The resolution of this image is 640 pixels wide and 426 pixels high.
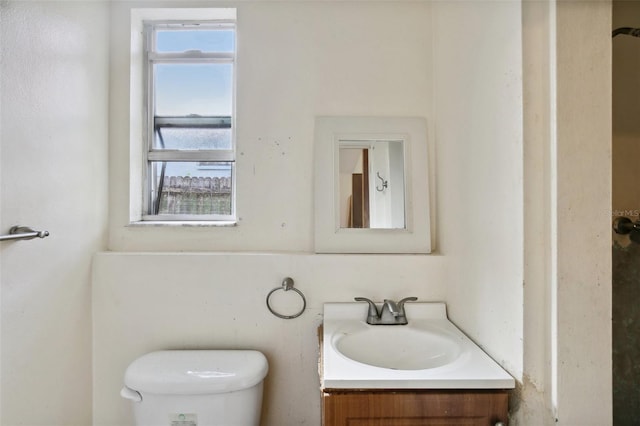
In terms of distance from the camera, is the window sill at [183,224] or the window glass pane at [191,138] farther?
the window glass pane at [191,138]

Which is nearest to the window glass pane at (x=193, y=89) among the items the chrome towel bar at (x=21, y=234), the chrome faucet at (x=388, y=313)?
the chrome towel bar at (x=21, y=234)

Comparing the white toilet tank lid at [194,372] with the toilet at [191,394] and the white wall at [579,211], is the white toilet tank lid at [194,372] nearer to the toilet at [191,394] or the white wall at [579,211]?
the toilet at [191,394]

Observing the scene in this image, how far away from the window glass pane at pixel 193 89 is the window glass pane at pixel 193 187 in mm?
253

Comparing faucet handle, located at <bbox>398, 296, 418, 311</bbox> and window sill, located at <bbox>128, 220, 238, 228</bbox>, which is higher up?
window sill, located at <bbox>128, 220, 238, 228</bbox>

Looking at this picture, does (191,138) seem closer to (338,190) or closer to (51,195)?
(51,195)

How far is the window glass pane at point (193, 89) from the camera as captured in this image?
5.08 ft

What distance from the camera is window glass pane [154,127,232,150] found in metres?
1.54

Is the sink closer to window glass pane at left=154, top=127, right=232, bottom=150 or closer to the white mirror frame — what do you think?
the white mirror frame

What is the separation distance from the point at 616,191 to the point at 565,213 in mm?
541

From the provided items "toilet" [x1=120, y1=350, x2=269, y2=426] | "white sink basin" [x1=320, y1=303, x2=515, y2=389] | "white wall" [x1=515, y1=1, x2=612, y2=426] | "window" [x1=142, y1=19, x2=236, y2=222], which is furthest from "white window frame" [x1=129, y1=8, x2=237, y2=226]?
"white wall" [x1=515, y1=1, x2=612, y2=426]

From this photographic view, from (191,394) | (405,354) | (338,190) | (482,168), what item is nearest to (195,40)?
(338,190)

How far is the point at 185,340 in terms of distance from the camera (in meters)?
1.29

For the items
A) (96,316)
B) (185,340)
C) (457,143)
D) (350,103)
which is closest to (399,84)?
(350,103)

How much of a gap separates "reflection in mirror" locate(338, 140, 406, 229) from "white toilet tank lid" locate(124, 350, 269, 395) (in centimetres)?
64
